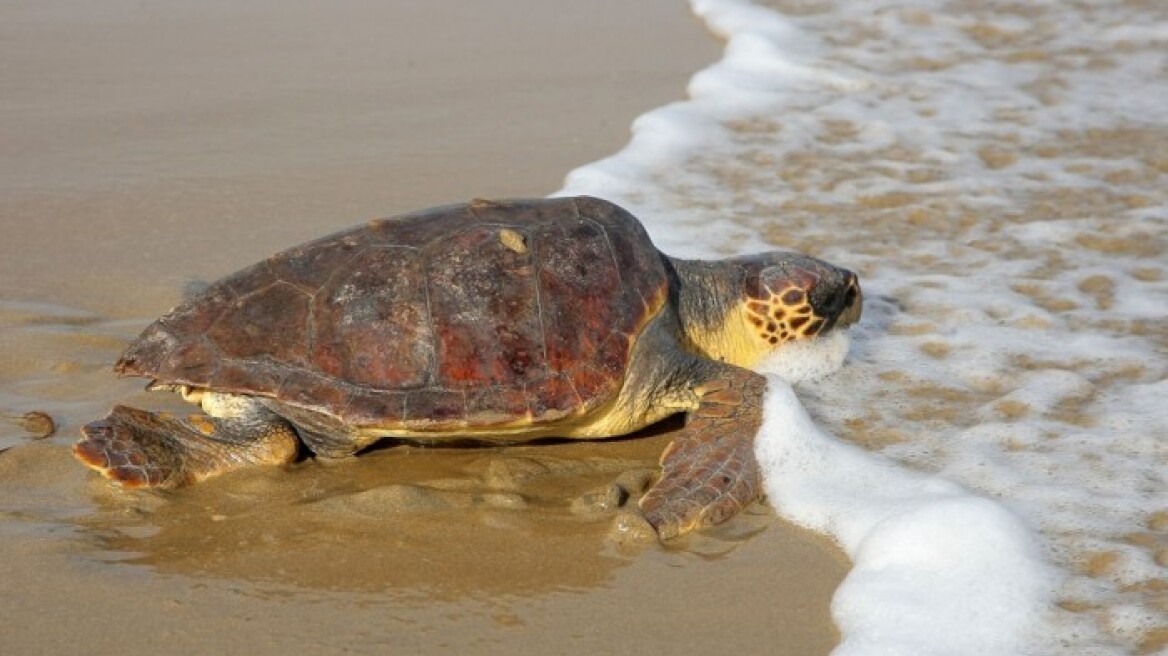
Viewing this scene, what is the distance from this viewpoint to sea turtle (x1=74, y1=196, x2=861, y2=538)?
3719 mm

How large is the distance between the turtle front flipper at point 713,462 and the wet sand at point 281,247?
0.08m

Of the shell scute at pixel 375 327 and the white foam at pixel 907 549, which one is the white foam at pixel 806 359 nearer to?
the white foam at pixel 907 549

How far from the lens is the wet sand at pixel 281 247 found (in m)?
3.06

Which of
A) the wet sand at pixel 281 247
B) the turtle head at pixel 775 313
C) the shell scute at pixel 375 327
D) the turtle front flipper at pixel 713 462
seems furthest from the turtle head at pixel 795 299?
the shell scute at pixel 375 327

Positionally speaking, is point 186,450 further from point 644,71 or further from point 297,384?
point 644,71

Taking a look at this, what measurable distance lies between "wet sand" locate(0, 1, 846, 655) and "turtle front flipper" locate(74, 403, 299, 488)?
65 millimetres

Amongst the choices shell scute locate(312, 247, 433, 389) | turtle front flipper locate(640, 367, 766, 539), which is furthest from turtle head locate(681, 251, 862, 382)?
shell scute locate(312, 247, 433, 389)

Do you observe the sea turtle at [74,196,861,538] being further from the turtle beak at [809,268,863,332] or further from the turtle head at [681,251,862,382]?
the turtle beak at [809,268,863,332]

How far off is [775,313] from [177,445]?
2.03 metres

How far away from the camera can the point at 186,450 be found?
12.0 feet

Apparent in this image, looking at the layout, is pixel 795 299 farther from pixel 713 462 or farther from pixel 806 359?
pixel 713 462

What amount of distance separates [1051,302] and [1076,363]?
0.53m

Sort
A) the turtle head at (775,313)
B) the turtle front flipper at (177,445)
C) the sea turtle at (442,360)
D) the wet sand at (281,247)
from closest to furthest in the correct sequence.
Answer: the wet sand at (281,247) < the turtle front flipper at (177,445) < the sea turtle at (442,360) < the turtle head at (775,313)

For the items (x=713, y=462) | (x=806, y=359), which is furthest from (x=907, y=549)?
(x=806, y=359)
